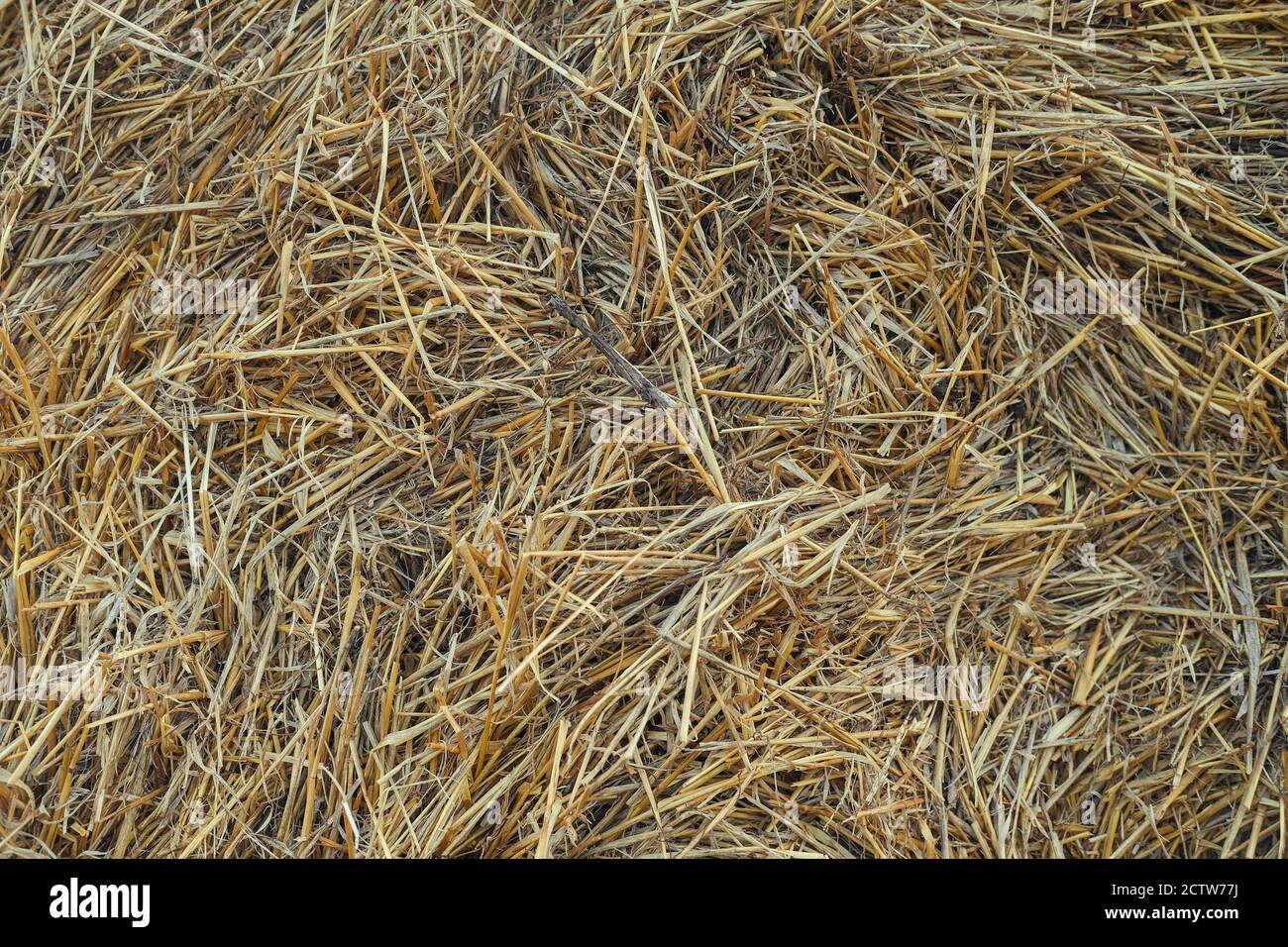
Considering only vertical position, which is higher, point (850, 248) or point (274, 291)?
point (850, 248)

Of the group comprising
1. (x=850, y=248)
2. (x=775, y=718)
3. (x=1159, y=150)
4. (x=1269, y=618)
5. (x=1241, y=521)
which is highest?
(x=1159, y=150)

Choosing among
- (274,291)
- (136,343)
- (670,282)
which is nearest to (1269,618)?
(670,282)

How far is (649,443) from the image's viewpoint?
59.6 inches

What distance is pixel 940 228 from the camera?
1.63m

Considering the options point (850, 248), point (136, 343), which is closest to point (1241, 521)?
point (850, 248)

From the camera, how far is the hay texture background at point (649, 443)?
4.73 feet

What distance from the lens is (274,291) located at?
→ 62.6 inches

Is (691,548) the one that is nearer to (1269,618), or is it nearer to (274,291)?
(274,291)

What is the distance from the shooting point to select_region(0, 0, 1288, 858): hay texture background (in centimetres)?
144
